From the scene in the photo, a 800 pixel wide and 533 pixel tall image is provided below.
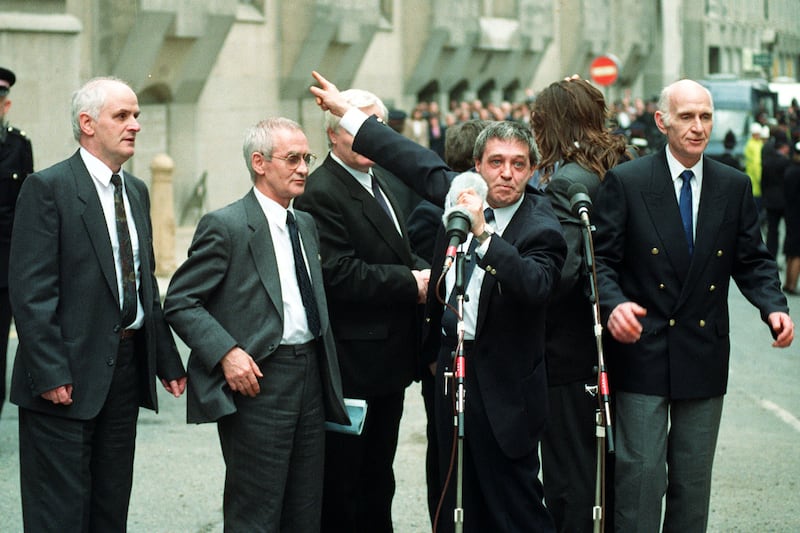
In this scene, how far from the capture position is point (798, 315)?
15.7m

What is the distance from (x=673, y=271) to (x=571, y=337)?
0.57 m

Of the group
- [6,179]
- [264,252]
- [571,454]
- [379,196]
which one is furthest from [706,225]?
[6,179]

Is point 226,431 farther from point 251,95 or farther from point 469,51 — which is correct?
point 469,51

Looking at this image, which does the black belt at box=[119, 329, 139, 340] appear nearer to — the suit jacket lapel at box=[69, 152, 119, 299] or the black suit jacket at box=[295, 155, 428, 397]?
the suit jacket lapel at box=[69, 152, 119, 299]

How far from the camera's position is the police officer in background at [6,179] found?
28.6 ft

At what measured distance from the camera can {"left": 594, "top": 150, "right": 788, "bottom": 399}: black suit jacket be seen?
5.89 meters

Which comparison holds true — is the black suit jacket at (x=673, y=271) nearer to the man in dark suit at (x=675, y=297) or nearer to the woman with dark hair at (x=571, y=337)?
the man in dark suit at (x=675, y=297)

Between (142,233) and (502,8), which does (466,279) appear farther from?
(502,8)

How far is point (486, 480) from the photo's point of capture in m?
5.70

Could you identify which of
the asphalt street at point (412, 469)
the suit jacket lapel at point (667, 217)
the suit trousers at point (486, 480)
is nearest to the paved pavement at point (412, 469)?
the asphalt street at point (412, 469)

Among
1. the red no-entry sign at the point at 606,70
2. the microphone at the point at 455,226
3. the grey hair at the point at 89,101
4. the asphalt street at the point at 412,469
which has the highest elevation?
the red no-entry sign at the point at 606,70

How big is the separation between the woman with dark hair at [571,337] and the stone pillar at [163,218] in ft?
35.8

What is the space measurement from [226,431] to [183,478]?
9.45 feet

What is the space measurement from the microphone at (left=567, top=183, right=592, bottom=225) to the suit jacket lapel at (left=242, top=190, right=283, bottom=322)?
1.16 meters
